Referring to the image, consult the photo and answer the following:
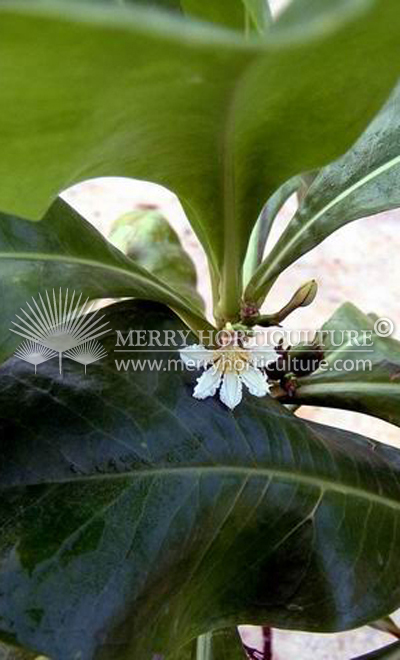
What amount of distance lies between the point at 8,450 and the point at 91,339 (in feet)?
0.25

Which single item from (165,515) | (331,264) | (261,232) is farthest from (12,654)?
(331,264)

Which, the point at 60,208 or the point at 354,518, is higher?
the point at 60,208

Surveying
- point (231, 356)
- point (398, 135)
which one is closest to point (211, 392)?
point (231, 356)

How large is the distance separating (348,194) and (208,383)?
5.7 inches

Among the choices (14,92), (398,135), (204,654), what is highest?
(398,135)

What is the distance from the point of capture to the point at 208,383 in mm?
427

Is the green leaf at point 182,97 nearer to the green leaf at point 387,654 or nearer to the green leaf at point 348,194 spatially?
the green leaf at point 348,194

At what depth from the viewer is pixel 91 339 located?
430mm

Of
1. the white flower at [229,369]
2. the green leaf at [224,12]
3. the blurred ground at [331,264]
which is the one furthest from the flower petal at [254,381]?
the blurred ground at [331,264]

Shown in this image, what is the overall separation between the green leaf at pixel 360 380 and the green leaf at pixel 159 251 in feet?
0.44

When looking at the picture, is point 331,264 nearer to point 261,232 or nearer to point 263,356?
point 261,232

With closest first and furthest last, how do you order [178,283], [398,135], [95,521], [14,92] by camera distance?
[14,92] → [95,521] → [398,135] → [178,283]

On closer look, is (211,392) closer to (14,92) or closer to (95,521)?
(95,521)

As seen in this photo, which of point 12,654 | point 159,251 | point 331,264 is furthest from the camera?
point 331,264
